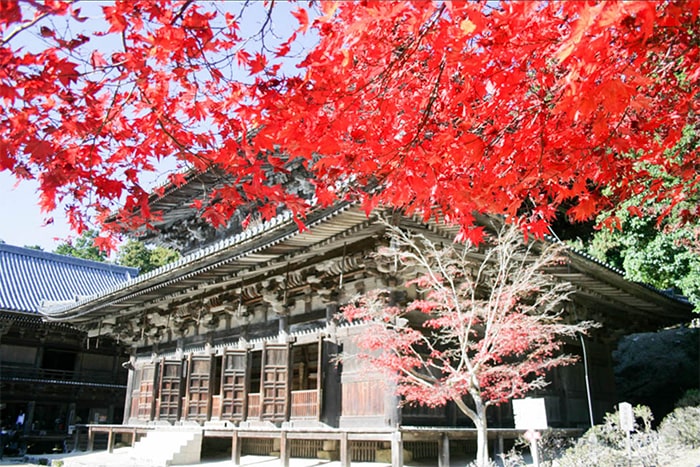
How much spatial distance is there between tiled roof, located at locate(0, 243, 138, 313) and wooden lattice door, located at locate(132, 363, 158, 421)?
8.49 metres

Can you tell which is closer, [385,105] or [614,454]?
[385,105]

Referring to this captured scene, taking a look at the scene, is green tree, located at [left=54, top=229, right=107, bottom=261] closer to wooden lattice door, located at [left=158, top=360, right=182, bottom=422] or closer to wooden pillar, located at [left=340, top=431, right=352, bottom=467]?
wooden lattice door, located at [left=158, top=360, right=182, bottom=422]

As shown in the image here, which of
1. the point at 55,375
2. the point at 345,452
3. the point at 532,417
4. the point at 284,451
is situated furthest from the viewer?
the point at 55,375

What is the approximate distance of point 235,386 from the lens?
41.8 feet

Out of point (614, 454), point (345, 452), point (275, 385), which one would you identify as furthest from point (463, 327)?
point (275, 385)

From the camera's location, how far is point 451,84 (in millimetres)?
4344

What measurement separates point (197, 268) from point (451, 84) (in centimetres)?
898

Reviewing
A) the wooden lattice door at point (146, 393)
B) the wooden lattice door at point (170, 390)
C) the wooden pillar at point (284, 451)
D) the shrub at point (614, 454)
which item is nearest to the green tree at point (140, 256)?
the wooden lattice door at point (146, 393)

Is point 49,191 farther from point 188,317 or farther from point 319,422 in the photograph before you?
point 188,317

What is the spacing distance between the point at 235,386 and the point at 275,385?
166cm

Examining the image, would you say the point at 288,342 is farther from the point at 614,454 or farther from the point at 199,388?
the point at 614,454

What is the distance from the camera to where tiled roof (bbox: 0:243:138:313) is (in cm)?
2359

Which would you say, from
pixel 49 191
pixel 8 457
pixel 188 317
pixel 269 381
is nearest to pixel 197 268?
pixel 269 381

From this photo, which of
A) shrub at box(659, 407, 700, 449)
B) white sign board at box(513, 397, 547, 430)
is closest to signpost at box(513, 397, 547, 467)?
white sign board at box(513, 397, 547, 430)
